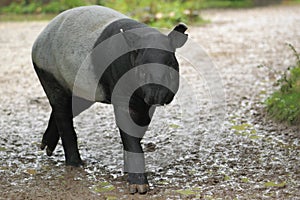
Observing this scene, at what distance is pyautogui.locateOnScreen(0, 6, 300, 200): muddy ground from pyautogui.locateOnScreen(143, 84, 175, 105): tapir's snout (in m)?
0.77

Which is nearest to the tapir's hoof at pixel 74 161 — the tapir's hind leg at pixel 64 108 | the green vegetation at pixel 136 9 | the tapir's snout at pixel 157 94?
the tapir's hind leg at pixel 64 108

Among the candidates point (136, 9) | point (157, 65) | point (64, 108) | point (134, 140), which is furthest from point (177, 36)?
point (136, 9)

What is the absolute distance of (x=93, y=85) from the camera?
13.1ft

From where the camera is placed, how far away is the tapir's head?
3398 millimetres

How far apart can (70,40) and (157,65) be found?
3.16 ft

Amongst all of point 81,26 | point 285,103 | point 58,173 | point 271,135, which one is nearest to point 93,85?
point 81,26

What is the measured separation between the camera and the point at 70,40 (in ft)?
13.6

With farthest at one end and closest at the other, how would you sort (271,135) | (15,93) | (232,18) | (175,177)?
(232,18), (15,93), (271,135), (175,177)

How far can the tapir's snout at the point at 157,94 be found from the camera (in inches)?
133

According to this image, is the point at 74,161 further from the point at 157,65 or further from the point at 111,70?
the point at 157,65

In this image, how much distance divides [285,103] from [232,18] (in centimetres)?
1199

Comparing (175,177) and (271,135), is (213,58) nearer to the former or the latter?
(271,135)

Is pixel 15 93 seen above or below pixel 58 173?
below

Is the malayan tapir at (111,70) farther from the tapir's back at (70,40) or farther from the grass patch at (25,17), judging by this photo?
the grass patch at (25,17)
